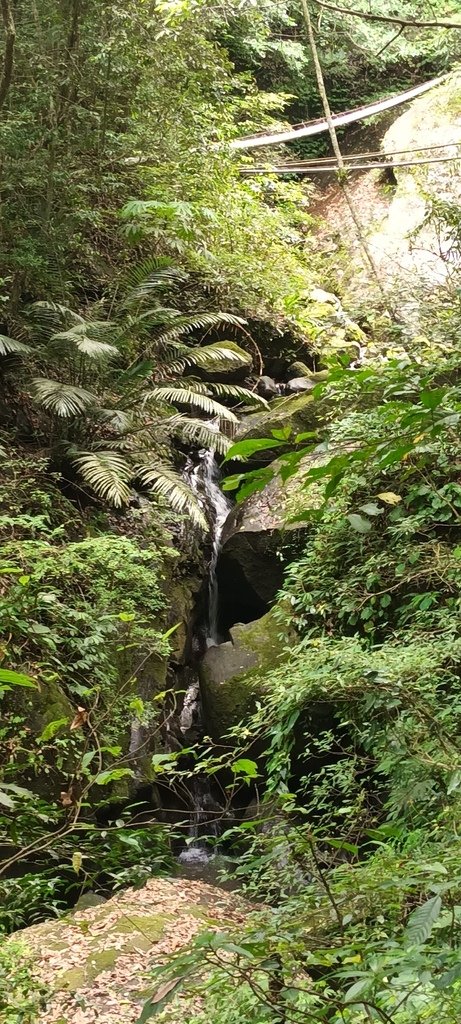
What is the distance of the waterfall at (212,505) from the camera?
7.40 m

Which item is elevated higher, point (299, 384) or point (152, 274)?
point (152, 274)

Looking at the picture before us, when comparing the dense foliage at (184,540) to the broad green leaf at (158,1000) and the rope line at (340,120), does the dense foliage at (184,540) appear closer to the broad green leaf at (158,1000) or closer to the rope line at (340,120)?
the broad green leaf at (158,1000)

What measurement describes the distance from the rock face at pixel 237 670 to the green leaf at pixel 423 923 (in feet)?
14.5

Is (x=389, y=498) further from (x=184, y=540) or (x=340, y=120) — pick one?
(x=340, y=120)

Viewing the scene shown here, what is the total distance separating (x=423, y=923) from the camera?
1.11m

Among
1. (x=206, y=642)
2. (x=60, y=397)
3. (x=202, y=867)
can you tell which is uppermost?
(x=60, y=397)

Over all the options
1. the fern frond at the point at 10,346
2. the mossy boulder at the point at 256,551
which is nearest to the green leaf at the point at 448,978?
the mossy boulder at the point at 256,551

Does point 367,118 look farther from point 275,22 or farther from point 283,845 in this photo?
point 283,845

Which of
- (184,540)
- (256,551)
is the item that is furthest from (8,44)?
(256,551)

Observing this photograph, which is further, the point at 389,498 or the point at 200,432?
the point at 200,432

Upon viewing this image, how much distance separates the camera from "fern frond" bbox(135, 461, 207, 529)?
19.9 ft

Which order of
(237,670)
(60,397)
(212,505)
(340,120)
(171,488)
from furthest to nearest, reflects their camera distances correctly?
(340,120) < (212,505) < (171,488) < (237,670) < (60,397)

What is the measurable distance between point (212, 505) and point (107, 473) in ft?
7.63

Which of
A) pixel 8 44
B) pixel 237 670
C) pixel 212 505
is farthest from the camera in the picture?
pixel 212 505
